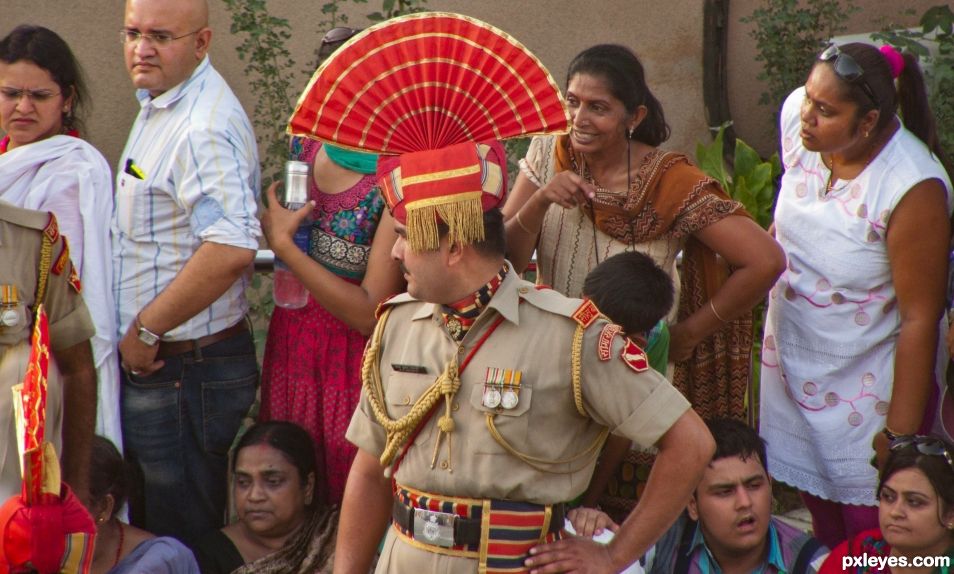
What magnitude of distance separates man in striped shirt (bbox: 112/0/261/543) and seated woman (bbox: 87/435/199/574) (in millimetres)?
162

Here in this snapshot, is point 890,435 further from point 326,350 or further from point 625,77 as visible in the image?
point 326,350

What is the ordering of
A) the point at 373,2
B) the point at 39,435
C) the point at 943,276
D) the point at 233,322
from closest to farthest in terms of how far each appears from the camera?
1. the point at 39,435
2. the point at 943,276
3. the point at 233,322
4. the point at 373,2

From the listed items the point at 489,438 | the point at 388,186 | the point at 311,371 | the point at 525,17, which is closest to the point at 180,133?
the point at 311,371

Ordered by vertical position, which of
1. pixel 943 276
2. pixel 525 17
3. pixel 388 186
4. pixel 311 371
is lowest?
pixel 311 371

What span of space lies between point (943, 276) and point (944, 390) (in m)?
0.39

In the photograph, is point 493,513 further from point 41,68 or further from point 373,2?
point 373,2

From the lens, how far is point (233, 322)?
4.30 meters

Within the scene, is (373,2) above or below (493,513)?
above

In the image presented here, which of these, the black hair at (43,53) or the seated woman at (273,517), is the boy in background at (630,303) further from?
the black hair at (43,53)

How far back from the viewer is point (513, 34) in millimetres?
6562

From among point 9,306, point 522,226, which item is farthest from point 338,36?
point 9,306

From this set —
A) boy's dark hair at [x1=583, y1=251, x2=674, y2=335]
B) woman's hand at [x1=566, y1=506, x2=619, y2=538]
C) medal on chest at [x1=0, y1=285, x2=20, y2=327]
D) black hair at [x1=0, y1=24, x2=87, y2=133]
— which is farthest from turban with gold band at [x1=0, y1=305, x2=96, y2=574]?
boy's dark hair at [x1=583, y1=251, x2=674, y2=335]

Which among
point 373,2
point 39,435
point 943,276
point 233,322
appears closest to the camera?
point 39,435

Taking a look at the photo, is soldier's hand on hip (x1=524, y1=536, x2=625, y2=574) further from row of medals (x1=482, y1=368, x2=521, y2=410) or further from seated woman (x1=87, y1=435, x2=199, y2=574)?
seated woman (x1=87, y1=435, x2=199, y2=574)
